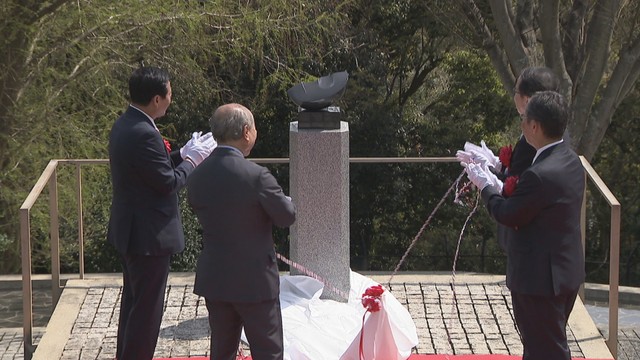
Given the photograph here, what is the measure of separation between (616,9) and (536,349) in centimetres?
727

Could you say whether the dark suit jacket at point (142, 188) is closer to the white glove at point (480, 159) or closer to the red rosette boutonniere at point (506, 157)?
the white glove at point (480, 159)

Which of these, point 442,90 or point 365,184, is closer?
point 365,184

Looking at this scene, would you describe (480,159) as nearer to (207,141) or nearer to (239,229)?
(239,229)

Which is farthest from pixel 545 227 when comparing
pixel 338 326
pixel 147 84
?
pixel 338 326

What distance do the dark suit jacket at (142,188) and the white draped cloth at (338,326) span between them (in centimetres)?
128

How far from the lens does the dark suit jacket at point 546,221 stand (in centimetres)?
462

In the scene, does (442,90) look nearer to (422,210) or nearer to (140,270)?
(422,210)

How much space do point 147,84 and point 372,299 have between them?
174cm

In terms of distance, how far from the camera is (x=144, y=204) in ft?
17.6

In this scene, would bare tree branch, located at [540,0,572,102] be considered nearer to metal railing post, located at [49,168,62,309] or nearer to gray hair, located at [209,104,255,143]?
metal railing post, located at [49,168,62,309]

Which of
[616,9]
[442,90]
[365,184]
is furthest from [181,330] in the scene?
[442,90]

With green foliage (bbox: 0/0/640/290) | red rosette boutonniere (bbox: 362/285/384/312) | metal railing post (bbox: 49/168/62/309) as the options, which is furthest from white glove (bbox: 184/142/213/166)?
green foliage (bbox: 0/0/640/290)

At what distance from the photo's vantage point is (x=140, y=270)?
542 centimetres

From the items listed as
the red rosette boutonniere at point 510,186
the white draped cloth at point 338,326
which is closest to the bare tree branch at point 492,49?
the white draped cloth at point 338,326
